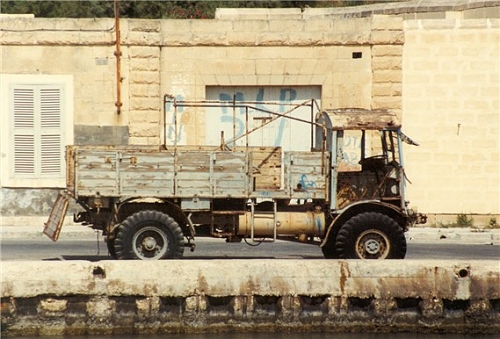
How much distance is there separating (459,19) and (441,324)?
1267 centimetres

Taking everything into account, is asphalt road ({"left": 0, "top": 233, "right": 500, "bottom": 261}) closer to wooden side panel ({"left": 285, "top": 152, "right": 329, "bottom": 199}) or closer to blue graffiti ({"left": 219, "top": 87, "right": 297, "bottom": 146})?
wooden side panel ({"left": 285, "top": 152, "right": 329, "bottom": 199})

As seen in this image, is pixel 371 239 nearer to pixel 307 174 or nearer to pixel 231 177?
pixel 307 174

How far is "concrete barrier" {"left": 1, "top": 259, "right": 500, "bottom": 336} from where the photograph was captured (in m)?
12.8

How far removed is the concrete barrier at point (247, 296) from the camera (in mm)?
12781

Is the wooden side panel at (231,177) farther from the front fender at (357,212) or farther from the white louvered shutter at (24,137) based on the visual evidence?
the white louvered shutter at (24,137)

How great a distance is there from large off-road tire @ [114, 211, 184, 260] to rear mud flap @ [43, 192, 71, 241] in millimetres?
989

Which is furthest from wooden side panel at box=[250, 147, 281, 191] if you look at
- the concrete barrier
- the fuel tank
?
the concrete barrier

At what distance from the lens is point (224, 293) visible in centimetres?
1295

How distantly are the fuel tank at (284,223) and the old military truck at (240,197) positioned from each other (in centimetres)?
1

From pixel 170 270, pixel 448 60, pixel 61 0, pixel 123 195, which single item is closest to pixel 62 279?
pixel 170 270

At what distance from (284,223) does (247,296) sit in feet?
9.39

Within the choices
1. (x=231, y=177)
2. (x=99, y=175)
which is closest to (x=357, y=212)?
(x=231, y=177)

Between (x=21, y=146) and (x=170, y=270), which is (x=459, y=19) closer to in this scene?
(x=21, y=146)

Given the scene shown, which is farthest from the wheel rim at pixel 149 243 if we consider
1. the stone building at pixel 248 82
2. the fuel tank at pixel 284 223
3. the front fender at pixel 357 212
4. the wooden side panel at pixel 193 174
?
the stone building at pixel 248 82
